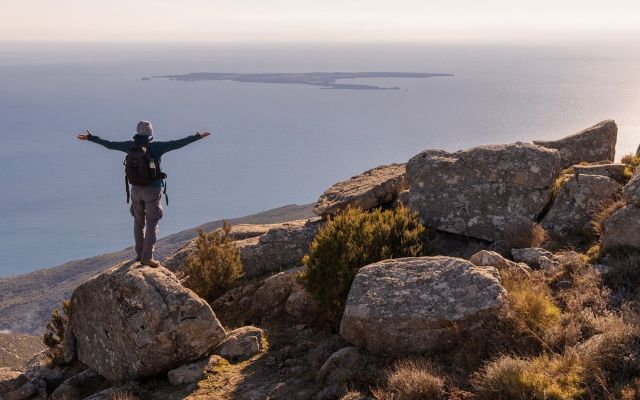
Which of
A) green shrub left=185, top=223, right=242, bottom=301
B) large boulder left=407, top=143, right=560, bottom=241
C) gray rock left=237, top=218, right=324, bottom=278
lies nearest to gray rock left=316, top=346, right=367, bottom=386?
large boulder left=407, top=143, right=560, bottom=241

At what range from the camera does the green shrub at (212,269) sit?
48.7 feet

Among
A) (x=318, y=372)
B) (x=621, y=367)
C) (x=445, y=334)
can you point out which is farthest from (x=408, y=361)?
(x=621, y=367)

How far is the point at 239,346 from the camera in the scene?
10703mm

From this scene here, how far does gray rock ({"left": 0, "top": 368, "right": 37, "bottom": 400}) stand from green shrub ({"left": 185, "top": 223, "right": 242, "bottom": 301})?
4.40 metres

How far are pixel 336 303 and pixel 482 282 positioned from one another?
127 inches

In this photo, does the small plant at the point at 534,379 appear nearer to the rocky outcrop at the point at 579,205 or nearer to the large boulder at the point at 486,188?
the rocky outcrop at the point at 579,205

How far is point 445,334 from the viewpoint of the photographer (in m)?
8.34

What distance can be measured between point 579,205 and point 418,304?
6.12 metres

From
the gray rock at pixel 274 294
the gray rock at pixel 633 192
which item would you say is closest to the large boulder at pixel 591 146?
the gray rock at pixel 633 192

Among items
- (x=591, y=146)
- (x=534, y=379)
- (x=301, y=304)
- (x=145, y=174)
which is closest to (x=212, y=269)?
(x=301, y=304)

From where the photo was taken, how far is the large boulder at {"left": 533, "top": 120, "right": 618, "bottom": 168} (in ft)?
54.7

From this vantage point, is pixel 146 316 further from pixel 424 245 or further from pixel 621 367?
pixel 621 367

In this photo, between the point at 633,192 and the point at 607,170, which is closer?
the point at 633,192

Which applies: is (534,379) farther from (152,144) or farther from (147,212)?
(152,144)
